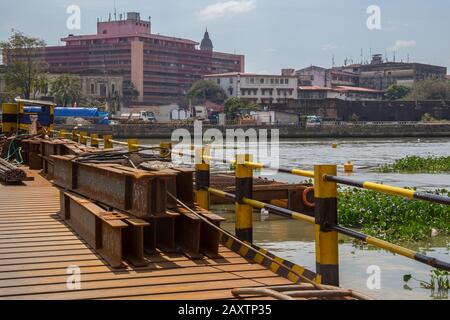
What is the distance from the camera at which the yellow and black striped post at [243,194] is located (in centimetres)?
709

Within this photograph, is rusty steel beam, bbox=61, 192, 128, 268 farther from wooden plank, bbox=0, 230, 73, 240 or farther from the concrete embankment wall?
the concrete embankment wall

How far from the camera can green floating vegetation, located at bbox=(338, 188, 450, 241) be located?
13.5 m

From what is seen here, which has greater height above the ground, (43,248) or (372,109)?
(372,109)

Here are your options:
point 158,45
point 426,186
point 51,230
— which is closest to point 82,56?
point 158,45

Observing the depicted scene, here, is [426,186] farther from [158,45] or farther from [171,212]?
[158,45]

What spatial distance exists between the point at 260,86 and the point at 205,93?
539 inches

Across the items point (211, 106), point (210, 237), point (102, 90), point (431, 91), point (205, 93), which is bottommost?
point (210, 237)

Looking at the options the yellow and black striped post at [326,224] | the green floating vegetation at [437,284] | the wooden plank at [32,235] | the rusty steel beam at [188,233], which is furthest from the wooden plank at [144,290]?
the green floating vegetation at [437,284]

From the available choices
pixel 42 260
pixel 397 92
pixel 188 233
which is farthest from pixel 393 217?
pixel 397 92

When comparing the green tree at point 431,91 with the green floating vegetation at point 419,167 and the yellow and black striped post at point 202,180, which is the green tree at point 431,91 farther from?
the yellow and black striped post at point 202,180

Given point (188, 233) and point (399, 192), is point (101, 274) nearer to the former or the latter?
point (188, 233)

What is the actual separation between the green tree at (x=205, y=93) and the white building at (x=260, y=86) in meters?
5.35

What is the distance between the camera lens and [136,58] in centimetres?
16125

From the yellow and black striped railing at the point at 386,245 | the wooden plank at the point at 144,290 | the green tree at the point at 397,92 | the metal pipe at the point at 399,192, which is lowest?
the wooden plank at the point at 144,290
